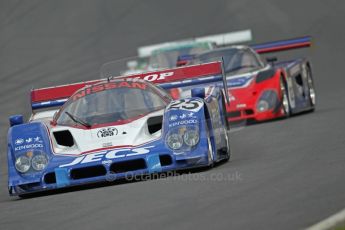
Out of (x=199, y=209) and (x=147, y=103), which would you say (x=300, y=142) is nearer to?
(x=147, y=103)

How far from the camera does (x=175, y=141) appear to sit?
9445 millimetres

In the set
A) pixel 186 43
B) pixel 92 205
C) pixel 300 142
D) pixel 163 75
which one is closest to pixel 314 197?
pixel 92 205

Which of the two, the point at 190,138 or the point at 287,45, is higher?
the point at 287,45

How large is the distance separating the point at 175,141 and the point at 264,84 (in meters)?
6.12

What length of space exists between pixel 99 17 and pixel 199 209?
77.9 feet

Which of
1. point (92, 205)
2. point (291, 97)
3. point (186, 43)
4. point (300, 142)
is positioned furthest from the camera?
point (186, 43)

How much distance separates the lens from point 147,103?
34.3ft

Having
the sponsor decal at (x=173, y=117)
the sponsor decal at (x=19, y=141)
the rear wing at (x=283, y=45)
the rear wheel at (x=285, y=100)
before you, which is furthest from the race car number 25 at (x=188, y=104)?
the rear wing at (x=283, y=45)

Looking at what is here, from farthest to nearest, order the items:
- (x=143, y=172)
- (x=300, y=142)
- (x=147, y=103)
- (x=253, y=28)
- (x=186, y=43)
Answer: (x=253, y=28) → (x=186, y=43) → (x=300, y=142) → (x=147, y=103) → (x=143, y=172)

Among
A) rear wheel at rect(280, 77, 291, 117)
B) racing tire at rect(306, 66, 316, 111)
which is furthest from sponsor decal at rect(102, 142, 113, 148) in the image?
racing tire at rect(306, 66, 316, 111)

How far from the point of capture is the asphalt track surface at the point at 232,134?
22.8ft

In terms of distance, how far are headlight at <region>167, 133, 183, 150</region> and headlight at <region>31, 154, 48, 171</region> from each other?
1.11m

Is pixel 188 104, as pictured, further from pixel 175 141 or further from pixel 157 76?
pixel 157 76
